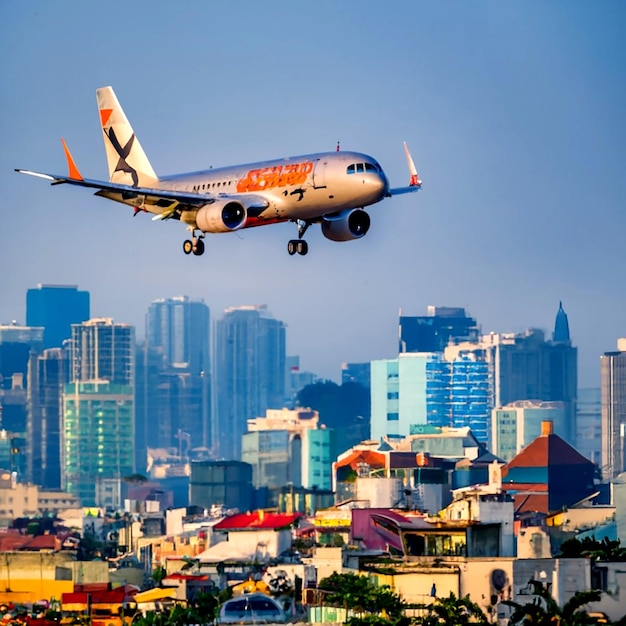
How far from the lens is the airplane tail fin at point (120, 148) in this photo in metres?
120

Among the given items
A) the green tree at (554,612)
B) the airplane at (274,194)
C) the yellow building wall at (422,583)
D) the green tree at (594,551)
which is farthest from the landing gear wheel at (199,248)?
the green tree at (554,612)

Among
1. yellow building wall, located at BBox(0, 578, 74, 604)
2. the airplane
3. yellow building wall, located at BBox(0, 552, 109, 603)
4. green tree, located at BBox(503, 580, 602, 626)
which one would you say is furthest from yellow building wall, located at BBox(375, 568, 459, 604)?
yellow building wall, located at BBox(0, 578, 74, 604)

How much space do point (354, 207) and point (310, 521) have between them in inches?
3832

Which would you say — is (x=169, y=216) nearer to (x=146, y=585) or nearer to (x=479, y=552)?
(x=479, y=552)

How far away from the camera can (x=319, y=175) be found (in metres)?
100

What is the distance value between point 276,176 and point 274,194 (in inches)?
33.3

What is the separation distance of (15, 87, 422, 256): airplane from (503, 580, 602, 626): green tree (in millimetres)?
25249

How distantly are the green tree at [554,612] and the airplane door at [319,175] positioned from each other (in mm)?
25655

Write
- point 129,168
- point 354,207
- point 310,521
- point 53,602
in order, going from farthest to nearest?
1. point 310,521
2. point 53,602
3. point 129,168
4. point 354,207

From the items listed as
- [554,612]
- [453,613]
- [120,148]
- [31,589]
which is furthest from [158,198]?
[31,589]

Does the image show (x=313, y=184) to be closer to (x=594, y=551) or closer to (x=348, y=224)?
(x=348, y=224)

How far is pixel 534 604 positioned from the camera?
7812cm

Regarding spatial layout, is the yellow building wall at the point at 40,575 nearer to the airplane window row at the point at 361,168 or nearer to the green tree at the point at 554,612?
the airplane window row at the point at 361,168

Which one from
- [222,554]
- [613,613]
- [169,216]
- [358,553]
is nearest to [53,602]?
[222,554]
